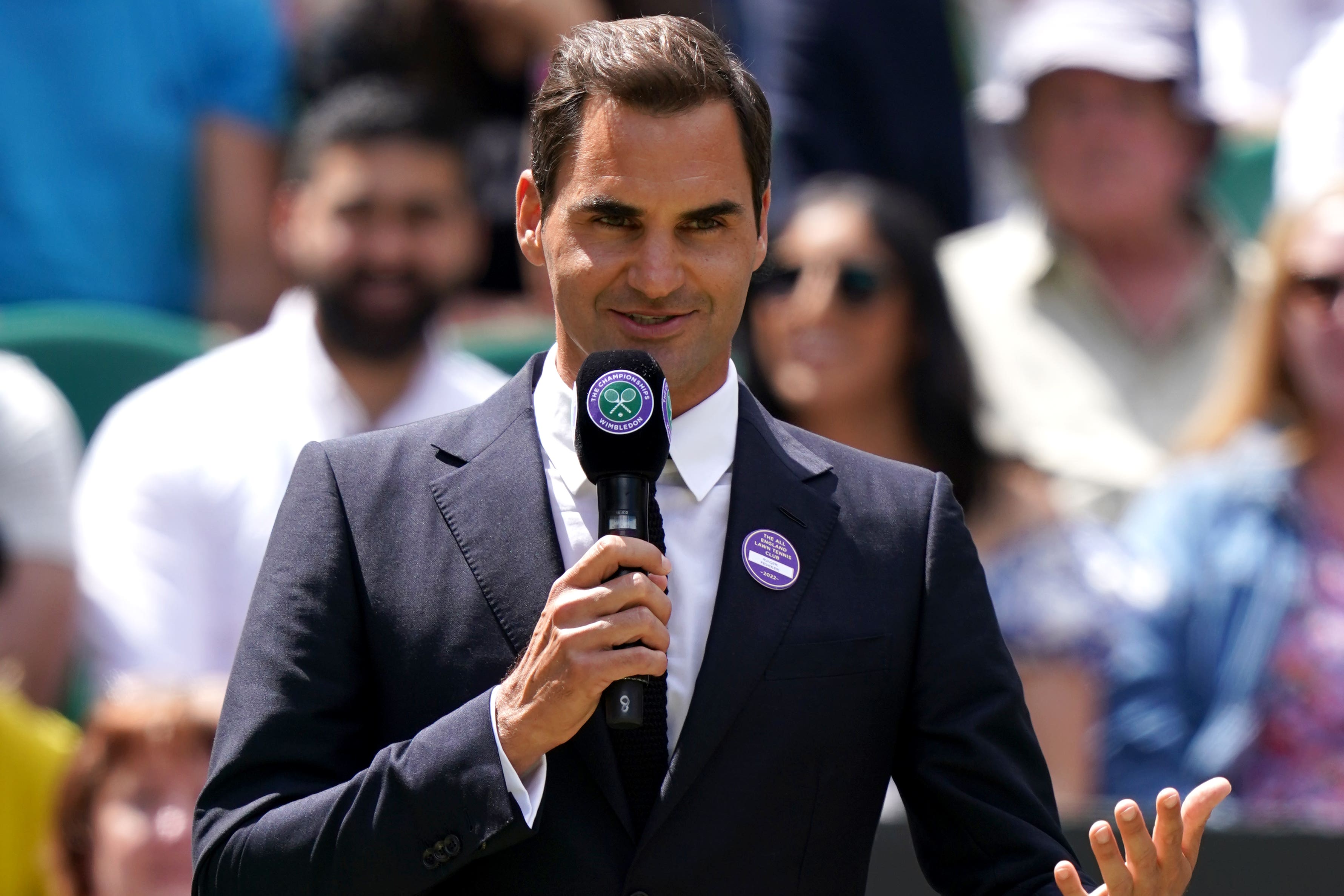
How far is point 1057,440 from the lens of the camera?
17.6ft

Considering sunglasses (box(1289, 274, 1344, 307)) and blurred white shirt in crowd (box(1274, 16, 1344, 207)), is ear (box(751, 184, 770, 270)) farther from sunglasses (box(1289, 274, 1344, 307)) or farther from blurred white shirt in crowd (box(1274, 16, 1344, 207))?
blurred white shirt in crowd (box(1274, 16, 1344, 207))

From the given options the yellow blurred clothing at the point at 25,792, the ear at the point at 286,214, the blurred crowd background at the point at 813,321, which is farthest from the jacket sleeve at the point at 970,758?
the ear at the point at 286,214

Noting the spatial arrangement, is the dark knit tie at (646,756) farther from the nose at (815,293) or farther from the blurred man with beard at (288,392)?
the nose at (815,293)

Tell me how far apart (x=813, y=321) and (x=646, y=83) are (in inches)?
113

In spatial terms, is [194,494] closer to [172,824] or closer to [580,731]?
[172,824]

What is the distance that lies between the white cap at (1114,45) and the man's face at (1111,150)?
0.05 metres

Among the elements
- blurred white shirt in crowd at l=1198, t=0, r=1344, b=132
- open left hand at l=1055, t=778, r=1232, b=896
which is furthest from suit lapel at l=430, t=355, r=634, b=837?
blurred white shirt in crowd at l=1198, t=0, r=1344, b=132

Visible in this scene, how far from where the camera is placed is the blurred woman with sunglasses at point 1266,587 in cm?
428

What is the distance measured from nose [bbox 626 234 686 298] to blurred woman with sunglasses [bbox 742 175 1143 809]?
9.05 feet

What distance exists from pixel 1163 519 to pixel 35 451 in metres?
2.90

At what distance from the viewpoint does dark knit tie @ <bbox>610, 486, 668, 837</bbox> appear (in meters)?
1.94

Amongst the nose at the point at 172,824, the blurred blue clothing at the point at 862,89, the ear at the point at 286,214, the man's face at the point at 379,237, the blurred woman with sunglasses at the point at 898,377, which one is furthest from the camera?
the blurred blue clothing at the point at 862,89

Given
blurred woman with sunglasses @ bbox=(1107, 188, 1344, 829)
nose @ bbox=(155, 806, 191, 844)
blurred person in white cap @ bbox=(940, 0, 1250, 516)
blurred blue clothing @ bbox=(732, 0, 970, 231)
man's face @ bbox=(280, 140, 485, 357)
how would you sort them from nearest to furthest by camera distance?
nose @ bbox=(155, 806, 191, 844) → blurred woman with sunglasses @ bbox=(1107, 188, 1344, 829) → man's face @ bbox=(280, 140, 485, 357) → blurred person in white cap @ bbox=(940, 0, 1250, 516) → blurred blue clothing @ bbox=(732, 0, 970, 231)

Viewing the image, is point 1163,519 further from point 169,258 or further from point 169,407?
point 169,258
